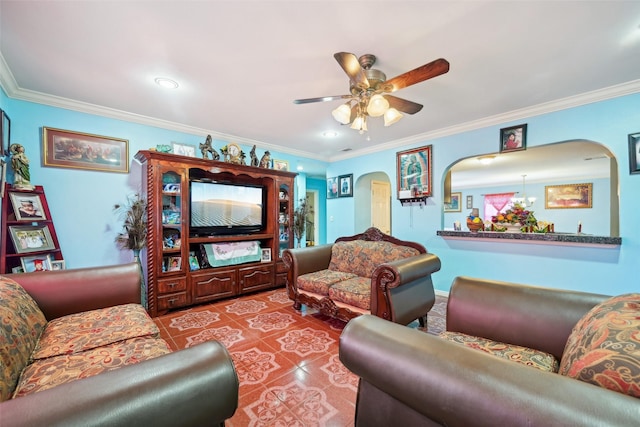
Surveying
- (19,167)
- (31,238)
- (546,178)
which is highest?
(546,178)

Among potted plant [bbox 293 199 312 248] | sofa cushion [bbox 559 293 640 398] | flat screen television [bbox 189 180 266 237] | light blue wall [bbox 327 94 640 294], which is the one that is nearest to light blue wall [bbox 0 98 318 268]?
flat screen television [bbox 189 180 266 237]

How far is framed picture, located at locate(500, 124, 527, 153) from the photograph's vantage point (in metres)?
3.00

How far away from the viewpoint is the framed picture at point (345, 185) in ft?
16.4

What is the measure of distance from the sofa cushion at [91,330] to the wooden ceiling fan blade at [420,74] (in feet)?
7.47

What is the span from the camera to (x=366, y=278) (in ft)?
9.69

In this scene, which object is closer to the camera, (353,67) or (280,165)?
(353,67)

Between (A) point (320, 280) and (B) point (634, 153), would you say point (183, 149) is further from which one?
(B) point (634, 153)

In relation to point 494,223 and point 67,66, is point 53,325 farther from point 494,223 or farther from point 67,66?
point 494,223

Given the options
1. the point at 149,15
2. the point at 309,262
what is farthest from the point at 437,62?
the point at 309,262

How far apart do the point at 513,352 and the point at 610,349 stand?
0.71 meters

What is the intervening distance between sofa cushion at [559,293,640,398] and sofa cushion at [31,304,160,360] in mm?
1962

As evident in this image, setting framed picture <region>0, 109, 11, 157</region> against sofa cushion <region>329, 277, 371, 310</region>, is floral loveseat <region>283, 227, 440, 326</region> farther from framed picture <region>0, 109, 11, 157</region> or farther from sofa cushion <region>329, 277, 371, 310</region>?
framed picture <region>0, 109, 11, 157</region>

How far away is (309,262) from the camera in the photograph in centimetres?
322

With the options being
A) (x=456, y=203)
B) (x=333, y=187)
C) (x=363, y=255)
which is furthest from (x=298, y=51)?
(x=456, y=203)
